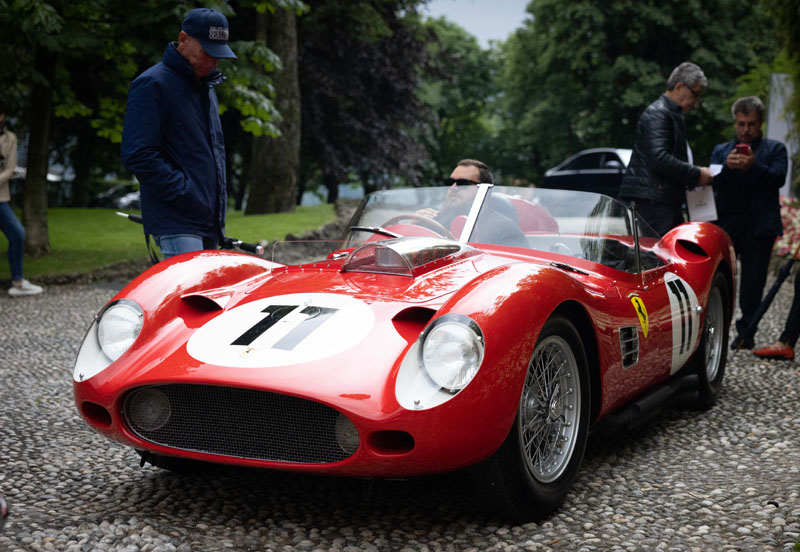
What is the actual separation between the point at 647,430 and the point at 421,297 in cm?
186

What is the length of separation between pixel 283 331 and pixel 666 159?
3.54 meters

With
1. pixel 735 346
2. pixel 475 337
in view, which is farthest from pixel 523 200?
pixel 735 346

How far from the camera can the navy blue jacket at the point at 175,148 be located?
4.12 m

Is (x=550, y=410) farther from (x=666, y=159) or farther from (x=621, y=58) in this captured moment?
(x=621, y=58)

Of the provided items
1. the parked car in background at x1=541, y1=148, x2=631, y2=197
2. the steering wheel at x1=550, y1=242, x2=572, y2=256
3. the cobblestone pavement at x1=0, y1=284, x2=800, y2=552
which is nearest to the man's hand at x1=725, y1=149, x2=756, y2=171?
the cobblestone pavement at x1=0, y1=284, x2=800, y2=552

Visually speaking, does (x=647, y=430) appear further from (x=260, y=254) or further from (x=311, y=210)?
(x=311, y=210)

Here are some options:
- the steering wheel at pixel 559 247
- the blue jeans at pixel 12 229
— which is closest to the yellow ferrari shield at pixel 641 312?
the steering wheel at pixel 559 247

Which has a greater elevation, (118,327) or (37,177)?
(37,177)

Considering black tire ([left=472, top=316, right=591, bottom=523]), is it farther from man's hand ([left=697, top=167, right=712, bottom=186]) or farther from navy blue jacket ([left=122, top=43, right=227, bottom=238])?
man's hand ([left=697, top=167, right=712, bottom=186])

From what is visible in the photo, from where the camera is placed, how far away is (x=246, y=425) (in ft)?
8.70

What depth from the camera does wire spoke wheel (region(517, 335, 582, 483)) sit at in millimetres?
2863

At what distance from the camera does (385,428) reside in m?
2.46

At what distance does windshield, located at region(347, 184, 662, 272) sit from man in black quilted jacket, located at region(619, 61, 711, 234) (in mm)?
1649

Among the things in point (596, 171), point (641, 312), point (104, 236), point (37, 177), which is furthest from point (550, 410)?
point (596, 171)
